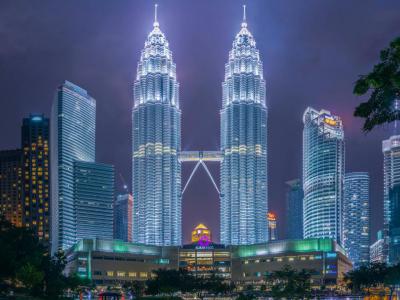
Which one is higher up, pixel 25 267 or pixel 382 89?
pixel 382 89

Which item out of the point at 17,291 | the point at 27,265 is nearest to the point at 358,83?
the point at 27,265

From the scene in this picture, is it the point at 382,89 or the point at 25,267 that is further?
the point at 25,267

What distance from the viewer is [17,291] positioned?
88375 millimetres

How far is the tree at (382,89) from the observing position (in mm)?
30031

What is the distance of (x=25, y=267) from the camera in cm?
7850

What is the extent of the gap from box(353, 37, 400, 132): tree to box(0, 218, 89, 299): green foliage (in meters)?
54.4

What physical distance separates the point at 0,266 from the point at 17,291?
10.7m

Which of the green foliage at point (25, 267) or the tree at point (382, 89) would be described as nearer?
the tree at point (382, 89)

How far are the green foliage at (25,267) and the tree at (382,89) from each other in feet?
178

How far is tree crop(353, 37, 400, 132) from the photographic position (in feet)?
98.5

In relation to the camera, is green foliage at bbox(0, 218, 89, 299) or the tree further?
green foliage at bbox(0, 218, 89, 299)

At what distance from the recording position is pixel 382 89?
101 feet

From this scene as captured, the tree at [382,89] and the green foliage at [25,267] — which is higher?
the tree at [382,89]

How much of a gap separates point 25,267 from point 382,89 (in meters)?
58.0
